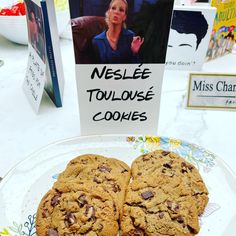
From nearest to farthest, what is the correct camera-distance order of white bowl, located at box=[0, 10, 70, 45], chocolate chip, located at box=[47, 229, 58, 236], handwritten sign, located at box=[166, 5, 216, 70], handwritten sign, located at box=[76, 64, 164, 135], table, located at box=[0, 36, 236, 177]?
chocolate chip, located at box=[47, 229, 58, 236]
handwritten sign, located at box=[76, 64, 164, 135]
table, located at box=[0, 36, 236, 177]
handwritten sign, located at box=[166, 5, 216, 70]
white bowl, located at box=[0, 10, 70, 45]

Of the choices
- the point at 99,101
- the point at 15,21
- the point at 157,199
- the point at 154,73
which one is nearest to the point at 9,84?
the point at 15,21

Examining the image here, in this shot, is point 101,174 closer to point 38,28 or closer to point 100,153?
point 100,153

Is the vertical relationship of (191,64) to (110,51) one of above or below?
below

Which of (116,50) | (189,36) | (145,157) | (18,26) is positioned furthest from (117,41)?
(18,26)

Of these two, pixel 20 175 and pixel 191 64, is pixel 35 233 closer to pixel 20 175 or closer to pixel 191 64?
pixel 20 175

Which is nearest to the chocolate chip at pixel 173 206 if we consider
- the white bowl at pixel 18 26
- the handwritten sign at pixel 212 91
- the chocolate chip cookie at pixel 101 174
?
the chocolate chip cookie at pixel 101 174

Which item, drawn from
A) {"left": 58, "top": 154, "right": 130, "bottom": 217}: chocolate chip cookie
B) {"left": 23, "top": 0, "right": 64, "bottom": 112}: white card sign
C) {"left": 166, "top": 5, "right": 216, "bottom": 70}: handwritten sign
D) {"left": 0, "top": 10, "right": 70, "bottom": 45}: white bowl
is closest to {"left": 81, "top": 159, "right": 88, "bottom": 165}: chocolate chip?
{"left": 58, "top": 154, "right": 130, "bottom": 217}: chocolate chip cookie

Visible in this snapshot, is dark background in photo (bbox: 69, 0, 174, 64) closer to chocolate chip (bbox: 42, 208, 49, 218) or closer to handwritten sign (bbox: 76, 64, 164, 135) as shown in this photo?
handwritten sign (bbox: 76, 64, 164, 135)
